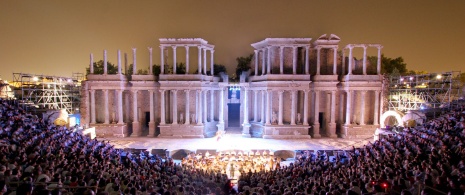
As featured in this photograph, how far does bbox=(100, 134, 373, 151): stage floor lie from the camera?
1021 inches

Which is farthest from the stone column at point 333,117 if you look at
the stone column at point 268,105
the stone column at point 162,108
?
the stone column at point 162,108

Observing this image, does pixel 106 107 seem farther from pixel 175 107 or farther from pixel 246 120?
pixel 246 120

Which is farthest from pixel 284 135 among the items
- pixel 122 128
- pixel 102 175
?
pixel 102 175

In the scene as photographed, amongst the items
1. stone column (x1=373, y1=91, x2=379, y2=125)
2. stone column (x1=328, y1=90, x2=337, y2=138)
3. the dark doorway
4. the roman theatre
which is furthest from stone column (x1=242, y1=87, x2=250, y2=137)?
stone column (x1=373, y1=91, x2=379, y2=125)

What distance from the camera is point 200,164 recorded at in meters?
20.2

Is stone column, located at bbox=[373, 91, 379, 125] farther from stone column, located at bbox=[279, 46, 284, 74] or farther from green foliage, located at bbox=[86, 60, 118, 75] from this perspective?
green foliage, located at bbox=[86, 60, 118, 75]

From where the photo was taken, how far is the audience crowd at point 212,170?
928cm

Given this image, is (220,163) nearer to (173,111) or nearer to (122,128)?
(173,111)

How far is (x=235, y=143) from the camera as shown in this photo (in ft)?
91.8

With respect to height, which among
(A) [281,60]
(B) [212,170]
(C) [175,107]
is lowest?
(B) [212,170]

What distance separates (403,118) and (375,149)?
32.9ft

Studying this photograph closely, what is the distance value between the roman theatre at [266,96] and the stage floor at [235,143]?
1515 mm

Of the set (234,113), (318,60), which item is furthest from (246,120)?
(234,113)

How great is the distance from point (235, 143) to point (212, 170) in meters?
11.1
